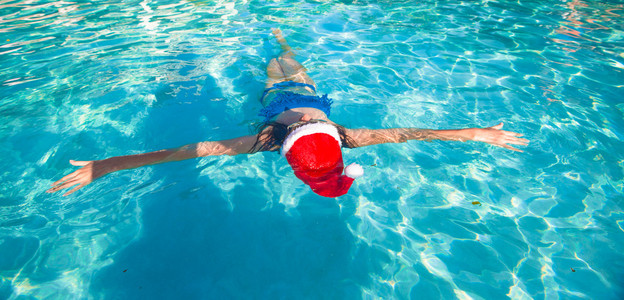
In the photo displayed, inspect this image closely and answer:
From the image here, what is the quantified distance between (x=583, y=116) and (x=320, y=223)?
14.1 ft

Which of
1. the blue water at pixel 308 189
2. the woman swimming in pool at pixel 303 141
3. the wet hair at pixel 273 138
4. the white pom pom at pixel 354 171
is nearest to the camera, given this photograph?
the white pom pom at pixel 354 171

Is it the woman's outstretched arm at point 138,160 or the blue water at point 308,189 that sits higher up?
the woman's outstretched arm at point 138,160

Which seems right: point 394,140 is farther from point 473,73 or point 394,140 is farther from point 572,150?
point 473,73

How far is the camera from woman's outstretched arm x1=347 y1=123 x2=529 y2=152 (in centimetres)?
338

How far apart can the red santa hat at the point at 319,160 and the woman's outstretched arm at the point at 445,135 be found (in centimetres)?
83

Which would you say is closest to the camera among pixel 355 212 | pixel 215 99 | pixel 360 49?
pixel 355 212

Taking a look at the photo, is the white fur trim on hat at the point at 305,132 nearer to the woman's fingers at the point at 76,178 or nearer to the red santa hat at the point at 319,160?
the red santa hat at the point at 319,160

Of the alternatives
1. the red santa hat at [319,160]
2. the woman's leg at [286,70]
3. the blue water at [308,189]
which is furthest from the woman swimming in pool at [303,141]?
the blue water at [308,189]

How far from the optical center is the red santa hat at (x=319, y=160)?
8.18 ft

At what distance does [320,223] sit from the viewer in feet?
10.3

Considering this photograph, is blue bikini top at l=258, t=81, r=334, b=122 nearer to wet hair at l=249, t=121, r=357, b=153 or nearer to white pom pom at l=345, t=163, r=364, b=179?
wet hair at l=249, t=121, r=357, b=153

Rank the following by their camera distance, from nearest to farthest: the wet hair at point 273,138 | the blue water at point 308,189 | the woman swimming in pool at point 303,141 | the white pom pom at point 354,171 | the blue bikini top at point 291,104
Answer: the white pom pom at point 354,171
the woman swimming in pool at point 303,141
the blue water at point 308,189
the wet hair at point 273,138
the blue bikini top at point 291,104

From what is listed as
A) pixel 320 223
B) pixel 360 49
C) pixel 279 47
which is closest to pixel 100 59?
pixel 279 47

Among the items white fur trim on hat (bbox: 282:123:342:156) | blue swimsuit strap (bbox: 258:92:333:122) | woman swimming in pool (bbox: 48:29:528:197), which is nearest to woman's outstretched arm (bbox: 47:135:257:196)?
woman swimming in pool (bbox: 48:29:528:197)
